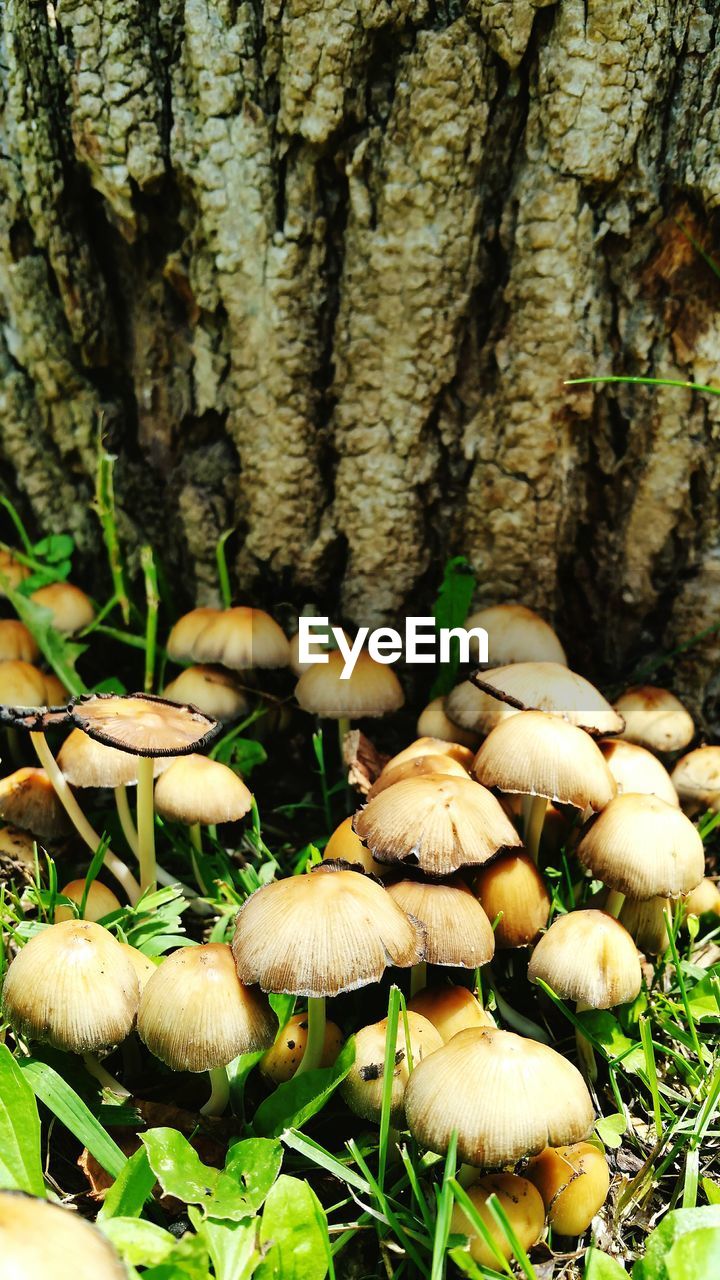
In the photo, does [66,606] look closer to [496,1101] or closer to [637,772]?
[637,772]

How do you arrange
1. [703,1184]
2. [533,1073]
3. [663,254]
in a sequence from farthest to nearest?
[663,254] < [703,1184] < [533,1073]

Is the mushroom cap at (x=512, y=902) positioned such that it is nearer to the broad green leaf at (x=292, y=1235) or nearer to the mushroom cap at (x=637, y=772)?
the mushroom cap at (x=637, y=772)

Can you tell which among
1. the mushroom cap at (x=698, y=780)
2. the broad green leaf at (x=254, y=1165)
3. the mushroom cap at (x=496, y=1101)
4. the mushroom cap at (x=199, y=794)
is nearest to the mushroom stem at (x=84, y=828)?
the mushroom cap at (x=199, y=794)

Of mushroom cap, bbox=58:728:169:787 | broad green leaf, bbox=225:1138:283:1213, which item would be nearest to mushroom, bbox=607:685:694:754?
mushroom cap, bbox=58:728:169:787

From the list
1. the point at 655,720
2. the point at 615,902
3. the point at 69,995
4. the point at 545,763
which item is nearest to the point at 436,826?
the point at 545,763

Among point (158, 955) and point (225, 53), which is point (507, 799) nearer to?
point (158, 955)

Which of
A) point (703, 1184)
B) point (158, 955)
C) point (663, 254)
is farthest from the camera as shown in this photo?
point (663, 254)

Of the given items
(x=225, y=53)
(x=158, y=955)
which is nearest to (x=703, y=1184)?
(x=158, y=955)
